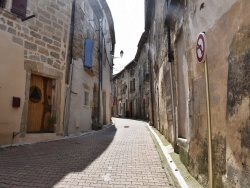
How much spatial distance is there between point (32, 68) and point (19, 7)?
1.84m

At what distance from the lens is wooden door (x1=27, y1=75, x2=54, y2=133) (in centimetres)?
813

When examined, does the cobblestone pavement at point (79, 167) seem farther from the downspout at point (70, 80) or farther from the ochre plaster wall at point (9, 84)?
the downspout at point (70, 80)

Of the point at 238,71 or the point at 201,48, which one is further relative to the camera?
the point at 201,48

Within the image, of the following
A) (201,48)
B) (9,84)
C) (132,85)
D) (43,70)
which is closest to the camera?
(201,48)

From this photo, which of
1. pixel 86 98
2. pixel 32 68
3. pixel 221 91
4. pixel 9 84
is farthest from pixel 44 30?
pixel 221 91

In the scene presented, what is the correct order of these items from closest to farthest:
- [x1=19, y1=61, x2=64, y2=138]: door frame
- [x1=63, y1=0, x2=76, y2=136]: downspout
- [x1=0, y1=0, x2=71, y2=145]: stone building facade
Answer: [x1=0, y1=0, x2=71, y2=145]: stone building facade, [x1=19, y1=61, x2=64, y2=138]: door frame, [x1=63, y1=0, x2=76, y2=136]: downspout

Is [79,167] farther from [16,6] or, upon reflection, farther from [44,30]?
[44,30]

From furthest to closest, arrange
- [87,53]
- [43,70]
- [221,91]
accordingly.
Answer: [87,53]
[43,70]
[221,91]

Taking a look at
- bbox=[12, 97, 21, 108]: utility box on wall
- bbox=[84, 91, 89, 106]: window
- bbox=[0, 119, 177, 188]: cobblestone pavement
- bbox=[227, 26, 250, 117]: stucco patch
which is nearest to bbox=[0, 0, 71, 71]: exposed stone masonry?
bbox=[12, 97, 21, 108]: utility box on wall

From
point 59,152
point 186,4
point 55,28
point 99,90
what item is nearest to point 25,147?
point 59,152

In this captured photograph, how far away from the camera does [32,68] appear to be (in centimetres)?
790

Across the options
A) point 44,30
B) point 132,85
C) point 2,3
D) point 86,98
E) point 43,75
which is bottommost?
point 86,98

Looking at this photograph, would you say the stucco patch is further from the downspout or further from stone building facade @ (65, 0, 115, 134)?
stone building facade @ (65, 0, 115, 134)

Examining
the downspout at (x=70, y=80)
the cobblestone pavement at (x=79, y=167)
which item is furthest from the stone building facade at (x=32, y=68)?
the cobblestone pavement at (x=79, y=167)
